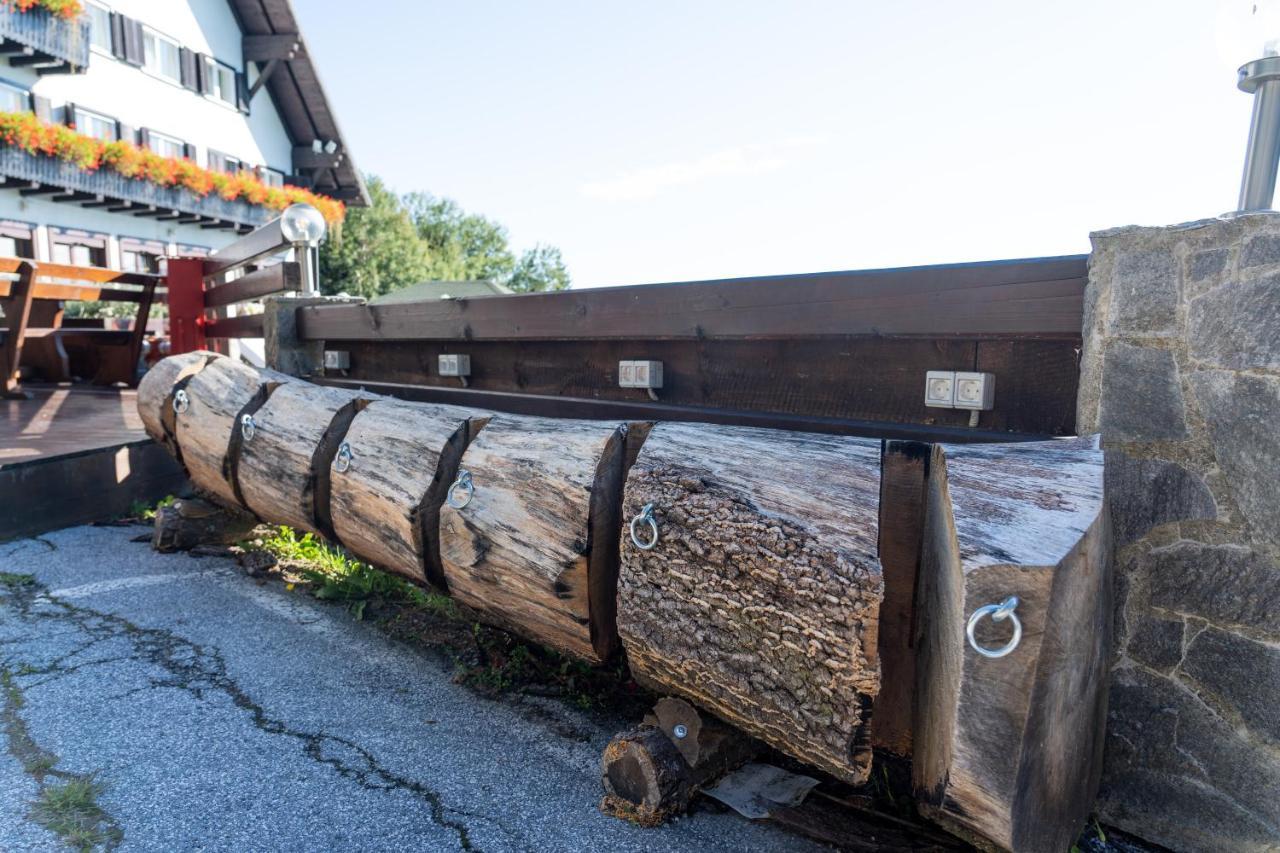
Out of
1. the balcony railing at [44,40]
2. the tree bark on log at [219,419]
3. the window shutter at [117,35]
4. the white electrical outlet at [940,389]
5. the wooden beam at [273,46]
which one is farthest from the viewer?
the wooden beam at [273,46]

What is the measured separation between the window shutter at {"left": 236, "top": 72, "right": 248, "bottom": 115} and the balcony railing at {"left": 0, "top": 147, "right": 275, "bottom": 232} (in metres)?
3.10

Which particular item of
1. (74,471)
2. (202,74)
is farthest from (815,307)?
(202,74)

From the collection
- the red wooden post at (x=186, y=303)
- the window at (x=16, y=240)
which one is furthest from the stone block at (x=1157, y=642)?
the window at (x=16, y=240)

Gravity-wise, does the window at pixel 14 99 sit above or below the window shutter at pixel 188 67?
below

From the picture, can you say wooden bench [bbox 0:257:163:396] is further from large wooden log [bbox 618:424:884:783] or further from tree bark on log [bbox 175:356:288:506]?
large wooden log [bbox 618:424:884:783]

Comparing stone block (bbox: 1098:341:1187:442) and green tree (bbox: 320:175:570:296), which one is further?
green tree (bbox: 320:175:570:296)

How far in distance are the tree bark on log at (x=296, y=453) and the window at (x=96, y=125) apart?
16384 mm

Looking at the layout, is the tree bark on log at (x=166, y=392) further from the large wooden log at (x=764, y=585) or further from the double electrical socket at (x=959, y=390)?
the double electrical socket at (x=959, y=390)

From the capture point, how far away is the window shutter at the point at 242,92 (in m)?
20.8

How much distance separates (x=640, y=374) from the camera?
3.28m

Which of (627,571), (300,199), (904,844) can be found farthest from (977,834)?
(300,199)

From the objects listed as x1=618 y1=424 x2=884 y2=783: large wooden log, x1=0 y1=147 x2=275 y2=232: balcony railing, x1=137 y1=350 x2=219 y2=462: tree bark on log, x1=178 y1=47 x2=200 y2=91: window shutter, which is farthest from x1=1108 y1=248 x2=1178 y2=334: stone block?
x1=178 y1=47 x2=200 y2=91: window shutter

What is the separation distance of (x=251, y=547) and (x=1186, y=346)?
453 cm

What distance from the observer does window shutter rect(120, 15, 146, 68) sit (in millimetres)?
17406
